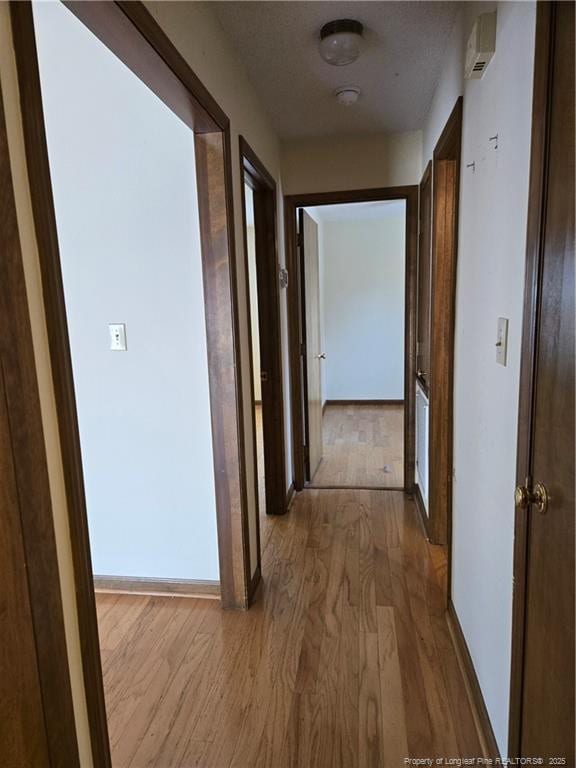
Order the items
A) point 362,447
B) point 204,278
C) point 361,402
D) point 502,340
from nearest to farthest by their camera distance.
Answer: point 502,340 < point 204,278 < point 362,447 < point 361,402

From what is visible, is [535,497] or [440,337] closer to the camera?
[535,497]

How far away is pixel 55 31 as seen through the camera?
1872 mm

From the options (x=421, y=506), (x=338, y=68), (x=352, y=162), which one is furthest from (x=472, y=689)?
(x=352, y=162)

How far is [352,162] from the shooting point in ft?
10.1

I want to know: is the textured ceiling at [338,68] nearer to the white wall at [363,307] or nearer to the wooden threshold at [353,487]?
the wooden threshold at [353,487]

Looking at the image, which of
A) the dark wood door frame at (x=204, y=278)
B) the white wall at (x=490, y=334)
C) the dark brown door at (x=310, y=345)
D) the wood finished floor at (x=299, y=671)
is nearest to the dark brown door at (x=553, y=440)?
the white wall at (x=490, y=334)

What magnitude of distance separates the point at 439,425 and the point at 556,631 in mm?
1656

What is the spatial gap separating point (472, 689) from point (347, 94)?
267 centimetres

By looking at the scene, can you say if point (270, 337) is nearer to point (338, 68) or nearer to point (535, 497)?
point (338, 68)

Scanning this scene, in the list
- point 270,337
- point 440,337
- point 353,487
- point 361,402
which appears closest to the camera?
point 440,337

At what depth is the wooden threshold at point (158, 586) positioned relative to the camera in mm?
2260

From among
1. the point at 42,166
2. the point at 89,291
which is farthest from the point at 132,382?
the point at 42,166

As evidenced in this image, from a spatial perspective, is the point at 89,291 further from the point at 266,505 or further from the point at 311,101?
the point at 266,505

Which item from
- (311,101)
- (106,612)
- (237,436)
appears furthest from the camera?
(311,101)
